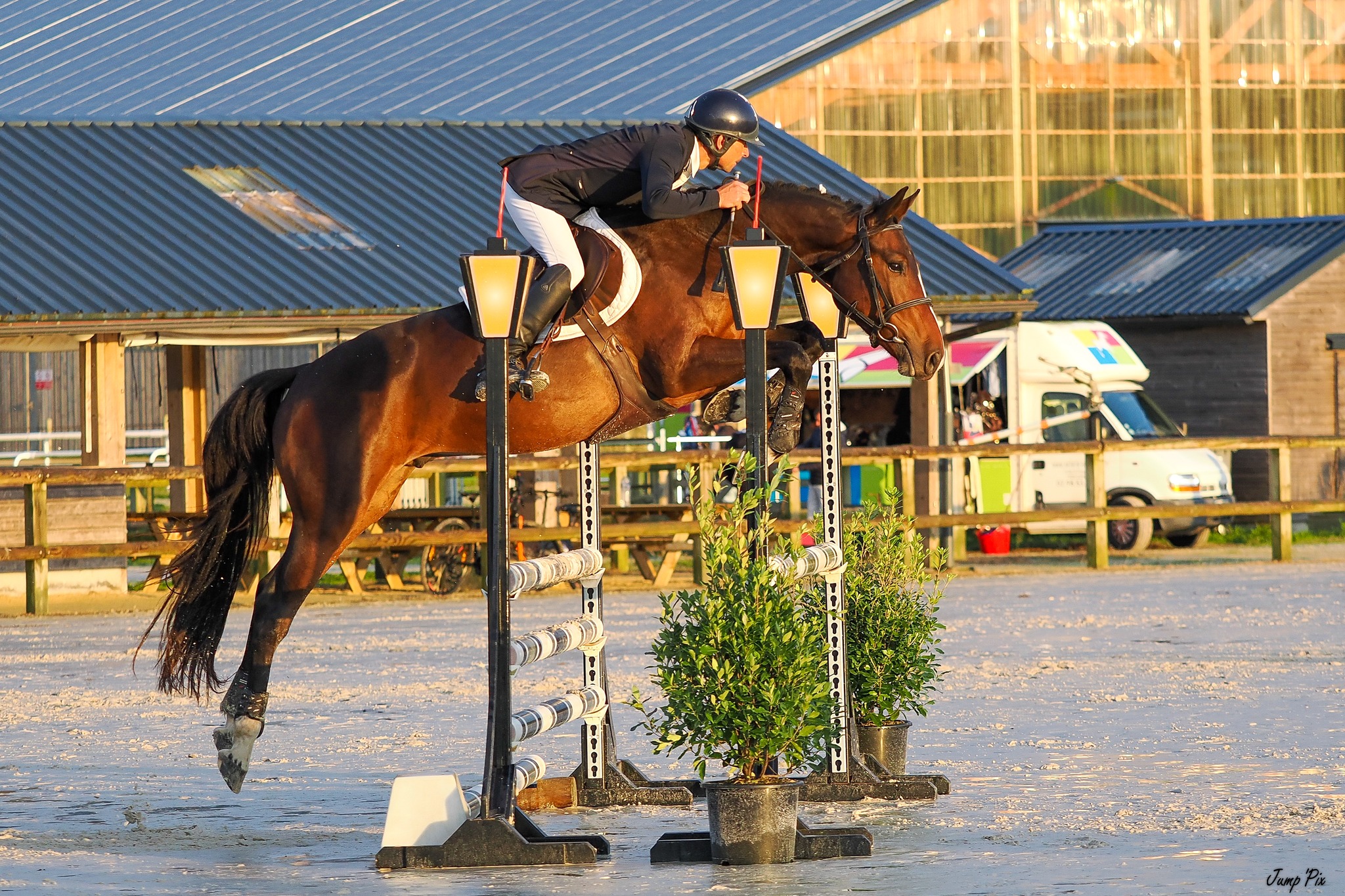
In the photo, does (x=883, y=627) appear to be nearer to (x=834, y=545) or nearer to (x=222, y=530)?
(x=834, y=545)

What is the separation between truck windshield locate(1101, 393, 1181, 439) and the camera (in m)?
23.8

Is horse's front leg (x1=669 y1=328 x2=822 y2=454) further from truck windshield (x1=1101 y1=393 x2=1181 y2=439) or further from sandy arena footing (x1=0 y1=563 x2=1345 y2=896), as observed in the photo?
truck windshield (x1=1101 y1=393 x2=1181 y2=439)

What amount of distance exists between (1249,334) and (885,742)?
21.0 metres

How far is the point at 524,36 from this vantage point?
94.8 feet

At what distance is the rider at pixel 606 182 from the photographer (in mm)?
7293

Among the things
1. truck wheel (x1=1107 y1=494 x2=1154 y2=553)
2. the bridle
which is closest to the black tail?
the bridle

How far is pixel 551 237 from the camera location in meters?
7.42

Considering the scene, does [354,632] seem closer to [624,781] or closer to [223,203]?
[223,203]

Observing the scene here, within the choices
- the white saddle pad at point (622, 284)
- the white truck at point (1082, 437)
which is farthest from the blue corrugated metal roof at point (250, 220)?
the white saddle pad at point (622, 284)

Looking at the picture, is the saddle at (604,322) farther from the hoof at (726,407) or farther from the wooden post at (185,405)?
the wooden post at (185,405)

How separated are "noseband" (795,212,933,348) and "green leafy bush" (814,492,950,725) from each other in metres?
0.67

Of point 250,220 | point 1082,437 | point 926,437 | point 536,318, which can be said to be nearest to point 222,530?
point 536,318

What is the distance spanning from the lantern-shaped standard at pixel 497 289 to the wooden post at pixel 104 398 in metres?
11.6

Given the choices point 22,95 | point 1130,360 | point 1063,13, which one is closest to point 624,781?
point 1130,360
